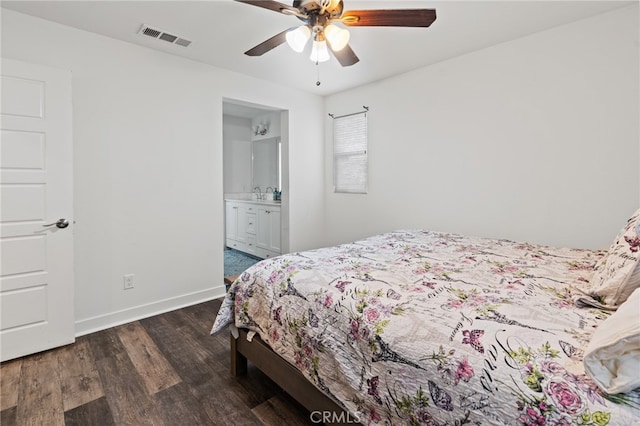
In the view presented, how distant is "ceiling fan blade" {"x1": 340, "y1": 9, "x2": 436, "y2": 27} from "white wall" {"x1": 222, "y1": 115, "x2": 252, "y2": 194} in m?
4.40

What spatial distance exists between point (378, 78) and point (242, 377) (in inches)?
133

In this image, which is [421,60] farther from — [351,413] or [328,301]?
[351,413]

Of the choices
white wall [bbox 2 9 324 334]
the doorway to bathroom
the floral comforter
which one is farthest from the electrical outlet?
the doorway to bathroom

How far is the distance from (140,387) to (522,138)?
3460mm

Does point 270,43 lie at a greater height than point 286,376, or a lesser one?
greater

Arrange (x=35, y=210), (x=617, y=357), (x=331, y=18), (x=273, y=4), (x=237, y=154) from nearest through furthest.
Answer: (x=617, y=357) < (x=273, y=4) < (x=331, y=18) < (x=35, y=210) < (x=237, y=154)

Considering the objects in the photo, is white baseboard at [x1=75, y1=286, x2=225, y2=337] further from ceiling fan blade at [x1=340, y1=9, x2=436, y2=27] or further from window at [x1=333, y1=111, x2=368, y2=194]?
ceiling fan blade at [x1=340, y1=9, x2=436, y2=27]

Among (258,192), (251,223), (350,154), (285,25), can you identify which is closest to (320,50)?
(285,25)

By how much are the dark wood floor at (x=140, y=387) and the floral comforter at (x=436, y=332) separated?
405mm

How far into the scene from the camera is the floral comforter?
2.66ft

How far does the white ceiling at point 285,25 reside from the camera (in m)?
2.21

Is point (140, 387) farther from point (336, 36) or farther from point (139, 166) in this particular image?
point (336, 36)

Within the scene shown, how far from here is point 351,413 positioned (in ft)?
3.97

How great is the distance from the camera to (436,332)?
1039mm
